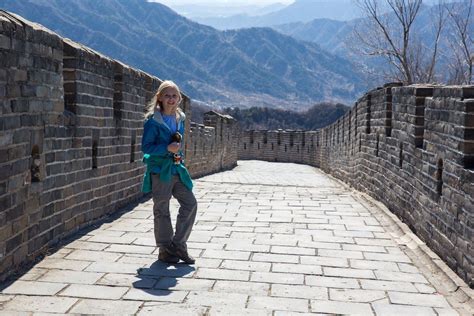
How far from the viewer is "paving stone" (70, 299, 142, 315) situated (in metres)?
3.53

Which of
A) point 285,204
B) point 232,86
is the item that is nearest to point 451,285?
point 285,204

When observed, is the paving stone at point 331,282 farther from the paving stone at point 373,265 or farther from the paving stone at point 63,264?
the paving stone at point 63,264

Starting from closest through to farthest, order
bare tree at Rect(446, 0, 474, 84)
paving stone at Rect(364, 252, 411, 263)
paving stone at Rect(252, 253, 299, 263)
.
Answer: paving stone at Rect(252, 253, 299, 263)
paving stone at Rect(364, 252, 411, 263)
bare tree at Rect(446, 0, 474, 84)

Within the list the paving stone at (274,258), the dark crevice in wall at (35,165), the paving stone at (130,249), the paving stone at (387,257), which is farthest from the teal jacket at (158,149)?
the paving stone at (387,257)

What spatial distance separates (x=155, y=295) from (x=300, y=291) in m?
1.00

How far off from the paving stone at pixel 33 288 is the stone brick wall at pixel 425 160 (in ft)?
9.41

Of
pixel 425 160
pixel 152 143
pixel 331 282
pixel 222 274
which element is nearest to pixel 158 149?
pixel 152 143

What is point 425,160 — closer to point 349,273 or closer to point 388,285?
point 349,273

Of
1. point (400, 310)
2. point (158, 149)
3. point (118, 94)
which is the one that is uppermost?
point (118, 94)

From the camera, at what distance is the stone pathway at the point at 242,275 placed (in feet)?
12.2

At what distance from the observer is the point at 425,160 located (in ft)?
18.7

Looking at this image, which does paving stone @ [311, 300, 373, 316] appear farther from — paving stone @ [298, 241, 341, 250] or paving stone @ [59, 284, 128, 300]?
paving stone @ [298, 241, 341, 250]

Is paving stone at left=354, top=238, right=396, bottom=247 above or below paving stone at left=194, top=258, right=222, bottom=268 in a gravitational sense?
below

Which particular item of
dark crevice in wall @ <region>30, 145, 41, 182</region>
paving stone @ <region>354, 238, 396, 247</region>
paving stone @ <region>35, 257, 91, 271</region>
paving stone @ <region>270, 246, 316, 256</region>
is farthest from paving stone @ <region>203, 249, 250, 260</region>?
dark crevice in wall @ <region>30, 145, 41, 182</region>
